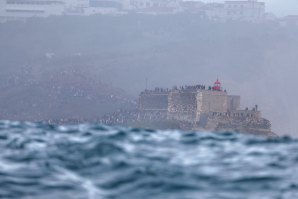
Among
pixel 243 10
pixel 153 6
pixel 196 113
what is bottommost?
pixel 196 113

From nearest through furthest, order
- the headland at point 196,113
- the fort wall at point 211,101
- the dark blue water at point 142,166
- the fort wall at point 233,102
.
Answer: the dark blue water at point 142,166 < the headland at point 196,113 < the fort wall at point 211,101 < the fort wall at point 233,102

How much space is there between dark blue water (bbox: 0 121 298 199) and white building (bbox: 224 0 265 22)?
105m

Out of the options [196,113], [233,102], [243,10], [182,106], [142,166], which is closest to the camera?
[142,166]

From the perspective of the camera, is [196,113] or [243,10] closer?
[196,113]

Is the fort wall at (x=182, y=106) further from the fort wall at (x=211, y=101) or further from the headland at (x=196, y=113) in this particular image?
the fort wall at (x=211, y=101)

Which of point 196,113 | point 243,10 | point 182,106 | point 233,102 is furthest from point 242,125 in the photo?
point 243,10

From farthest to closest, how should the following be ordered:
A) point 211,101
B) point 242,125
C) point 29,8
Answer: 1. point 29,8
2. point 211,101
3. point 242,125

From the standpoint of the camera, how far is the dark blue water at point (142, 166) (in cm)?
1112

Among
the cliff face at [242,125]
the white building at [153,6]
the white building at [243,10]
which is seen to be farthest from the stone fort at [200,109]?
the white building at [243,10]

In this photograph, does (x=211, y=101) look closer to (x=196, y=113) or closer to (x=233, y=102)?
(x=196, y=113)

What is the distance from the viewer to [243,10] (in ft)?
394

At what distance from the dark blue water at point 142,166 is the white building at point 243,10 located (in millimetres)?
104693

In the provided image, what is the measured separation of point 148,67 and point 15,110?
24.1m

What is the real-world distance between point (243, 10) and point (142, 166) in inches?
4320
